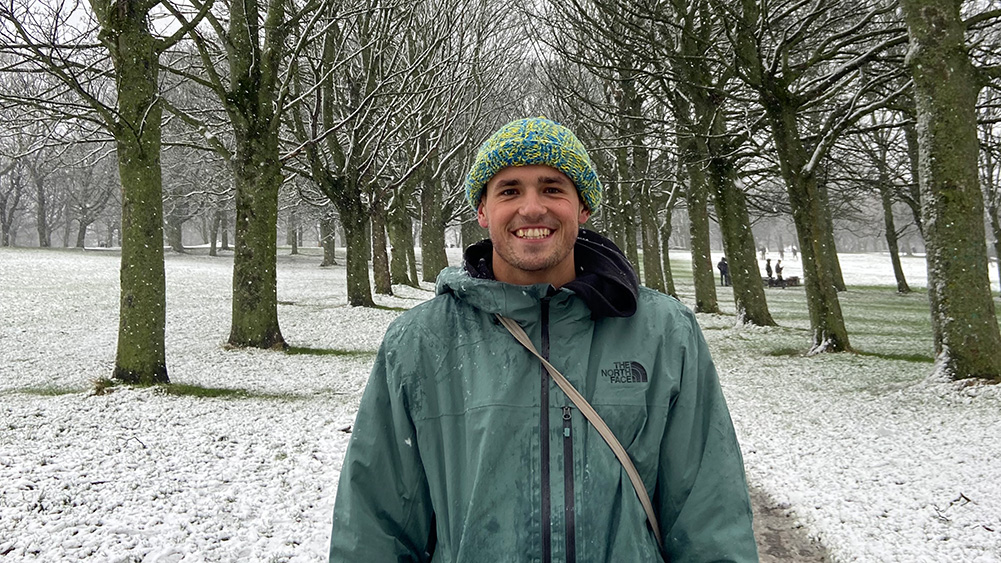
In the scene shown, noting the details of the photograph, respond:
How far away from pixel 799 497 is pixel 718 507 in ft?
12.6

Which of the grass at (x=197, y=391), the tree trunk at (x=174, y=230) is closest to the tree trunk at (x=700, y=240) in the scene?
the grass at (x=197, y=391)

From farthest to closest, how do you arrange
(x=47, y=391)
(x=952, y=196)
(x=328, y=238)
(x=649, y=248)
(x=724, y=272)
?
(x=328, y=238) < (x=724, y=272) < (x=649, y=248) < (x=47, y=391) < (x=952, y=196)

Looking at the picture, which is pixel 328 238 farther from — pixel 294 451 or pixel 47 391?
pixel 294 451

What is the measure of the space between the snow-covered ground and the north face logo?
2.95m

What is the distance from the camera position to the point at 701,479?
1665 millimetres

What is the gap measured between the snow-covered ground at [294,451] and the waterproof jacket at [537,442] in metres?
2.55

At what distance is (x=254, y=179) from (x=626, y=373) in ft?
33.8

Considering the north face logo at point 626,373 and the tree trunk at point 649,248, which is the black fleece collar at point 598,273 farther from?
the tree trunk at point 649,248

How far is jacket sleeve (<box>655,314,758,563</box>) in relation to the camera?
1.62m

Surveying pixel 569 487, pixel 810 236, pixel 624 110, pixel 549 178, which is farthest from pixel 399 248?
pixel 569 487

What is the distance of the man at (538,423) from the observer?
5.21ft

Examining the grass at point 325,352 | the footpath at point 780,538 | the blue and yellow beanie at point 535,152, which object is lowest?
the footpath at point 780,538

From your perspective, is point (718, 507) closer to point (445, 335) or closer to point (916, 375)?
point (445, 335)

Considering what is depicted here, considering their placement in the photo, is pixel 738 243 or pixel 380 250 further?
pixel 380 250
